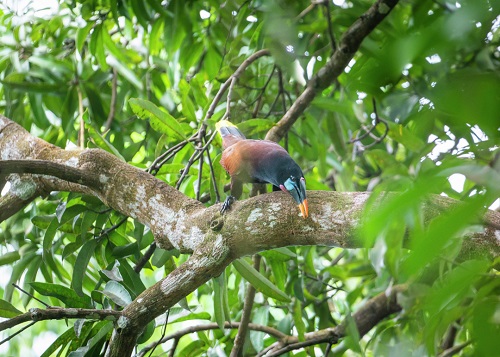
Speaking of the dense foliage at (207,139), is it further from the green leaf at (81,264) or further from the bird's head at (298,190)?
the bird's head at (298,190)

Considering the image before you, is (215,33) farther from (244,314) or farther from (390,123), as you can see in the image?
(244,314)

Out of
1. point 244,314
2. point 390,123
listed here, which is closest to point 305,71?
point 390,123

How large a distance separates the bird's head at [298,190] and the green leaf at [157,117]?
1.62ft

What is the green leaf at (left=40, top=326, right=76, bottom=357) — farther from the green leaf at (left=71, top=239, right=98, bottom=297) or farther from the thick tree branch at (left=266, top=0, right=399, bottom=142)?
the thick tree branch at (left=266, top=0, right=399, bottom=142)

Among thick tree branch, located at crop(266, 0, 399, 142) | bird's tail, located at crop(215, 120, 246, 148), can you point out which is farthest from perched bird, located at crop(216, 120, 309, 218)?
thick tree branch, located at crop(266, 0, 399, 142)

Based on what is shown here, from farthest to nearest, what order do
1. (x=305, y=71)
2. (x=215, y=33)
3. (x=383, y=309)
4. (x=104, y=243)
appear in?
(x=215, y=33), (x=383, y=309), (x=305, y=71), (x=104, y=243)

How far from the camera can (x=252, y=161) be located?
198 cm

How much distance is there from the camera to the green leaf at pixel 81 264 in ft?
6.23

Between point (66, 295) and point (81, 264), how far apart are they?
0.15 m

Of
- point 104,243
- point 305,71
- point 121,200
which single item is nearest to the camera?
point 121,200

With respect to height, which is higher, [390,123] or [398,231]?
[398,231]

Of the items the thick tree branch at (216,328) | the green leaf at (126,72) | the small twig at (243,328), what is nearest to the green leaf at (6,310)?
the thick tree branch at (216,328)

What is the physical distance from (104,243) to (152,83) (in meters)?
1.20

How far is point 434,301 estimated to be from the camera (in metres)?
0.50
